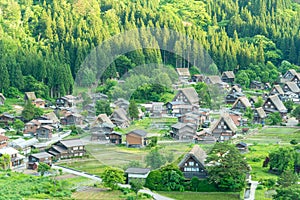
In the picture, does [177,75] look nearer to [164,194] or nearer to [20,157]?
[20,157]

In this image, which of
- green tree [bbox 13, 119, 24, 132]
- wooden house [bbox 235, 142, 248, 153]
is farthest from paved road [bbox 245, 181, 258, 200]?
green tree [bbox 13, 119, 24, 132]

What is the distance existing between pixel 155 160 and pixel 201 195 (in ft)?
6.38

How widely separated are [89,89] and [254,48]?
1792 cm

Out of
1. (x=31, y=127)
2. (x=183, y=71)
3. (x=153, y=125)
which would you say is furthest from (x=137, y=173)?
(x=183, y=71)

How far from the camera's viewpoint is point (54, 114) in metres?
28.2

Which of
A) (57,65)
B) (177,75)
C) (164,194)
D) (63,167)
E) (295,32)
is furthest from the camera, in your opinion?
(295,32)

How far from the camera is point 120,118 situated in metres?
25.0

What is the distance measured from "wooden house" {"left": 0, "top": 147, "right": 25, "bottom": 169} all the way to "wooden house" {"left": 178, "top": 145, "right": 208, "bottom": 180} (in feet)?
18.4

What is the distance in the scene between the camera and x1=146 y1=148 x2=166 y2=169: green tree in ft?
62.8

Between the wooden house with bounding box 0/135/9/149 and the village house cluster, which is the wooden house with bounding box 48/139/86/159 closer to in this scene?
the village house cluster

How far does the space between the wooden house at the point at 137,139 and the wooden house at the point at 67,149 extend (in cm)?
160

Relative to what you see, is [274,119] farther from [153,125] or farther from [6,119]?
[6,119]

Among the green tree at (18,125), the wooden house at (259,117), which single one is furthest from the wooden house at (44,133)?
the wooden house at (259,117)

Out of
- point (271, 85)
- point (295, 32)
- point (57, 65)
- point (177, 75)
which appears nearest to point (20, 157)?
point (177, 75)
